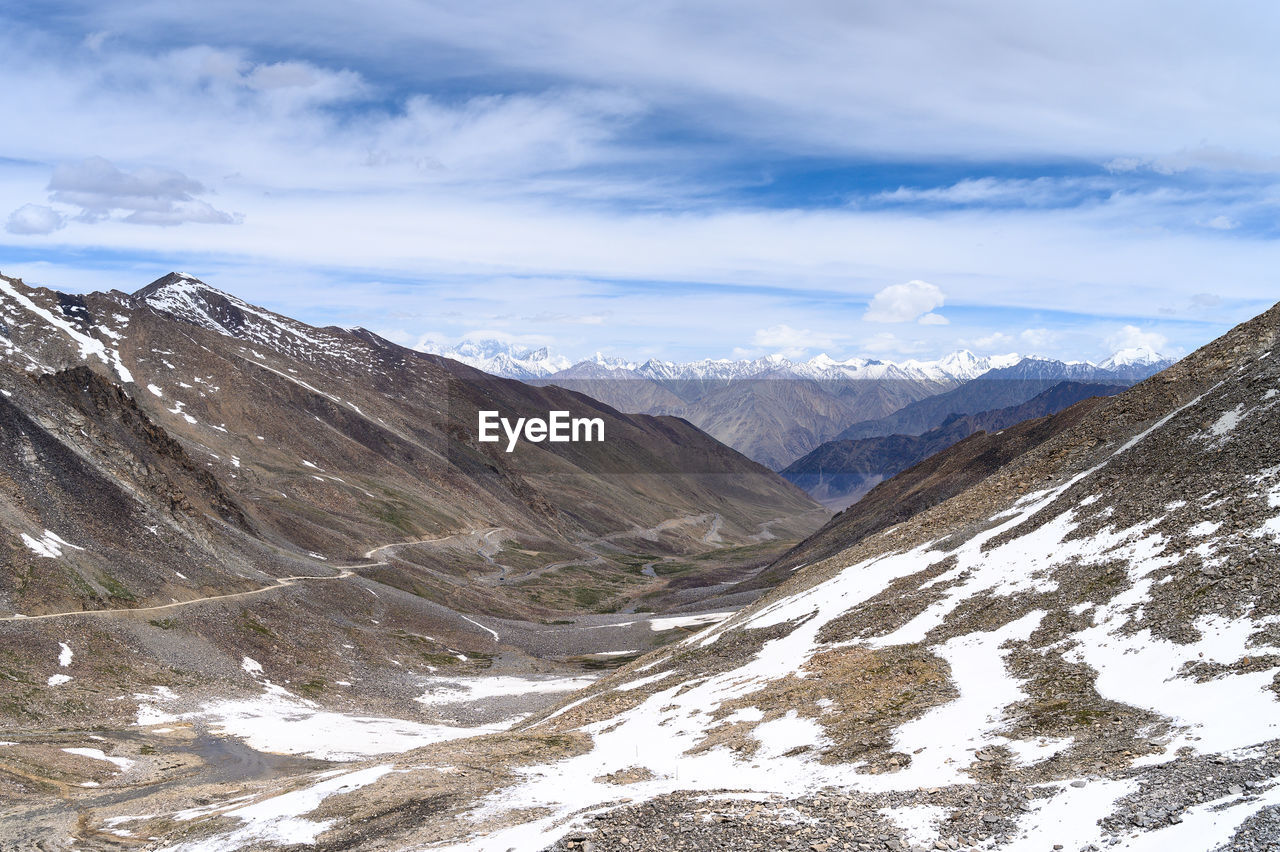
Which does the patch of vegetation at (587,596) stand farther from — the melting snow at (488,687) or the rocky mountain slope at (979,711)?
the rocky mountain slope at (979,711)

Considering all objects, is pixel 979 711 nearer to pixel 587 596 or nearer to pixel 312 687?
pixel 312 687

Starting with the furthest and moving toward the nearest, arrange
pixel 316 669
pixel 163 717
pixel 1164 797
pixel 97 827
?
pixel 316 669
pixel 163 717
pixel 97 827
pixel 1164 797

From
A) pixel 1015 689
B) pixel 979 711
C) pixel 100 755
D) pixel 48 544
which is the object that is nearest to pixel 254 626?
pixel 48 544

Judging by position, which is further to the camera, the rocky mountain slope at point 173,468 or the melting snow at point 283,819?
the rocky mountain slope at point 173,468

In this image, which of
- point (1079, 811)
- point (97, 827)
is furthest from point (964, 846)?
point (97, 827)

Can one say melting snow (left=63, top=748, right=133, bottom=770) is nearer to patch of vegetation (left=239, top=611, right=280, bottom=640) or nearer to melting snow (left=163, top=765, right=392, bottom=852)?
melting snow (left=163, top=765, right=392, bottom=852)

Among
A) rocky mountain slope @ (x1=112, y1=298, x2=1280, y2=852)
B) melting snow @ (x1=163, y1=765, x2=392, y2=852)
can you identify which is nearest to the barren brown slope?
rocky mountain slope @ (x1=112, y1=298, x2=1280, y2=852)

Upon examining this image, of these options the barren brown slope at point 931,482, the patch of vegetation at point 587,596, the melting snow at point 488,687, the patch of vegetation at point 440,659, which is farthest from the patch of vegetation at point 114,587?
the patch of vegetation at point 587,596

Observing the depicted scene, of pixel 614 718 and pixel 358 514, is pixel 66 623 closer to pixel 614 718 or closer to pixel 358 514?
pixel 614 718
